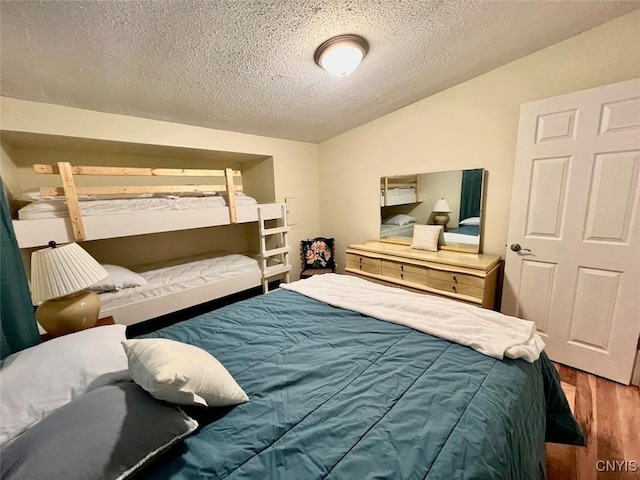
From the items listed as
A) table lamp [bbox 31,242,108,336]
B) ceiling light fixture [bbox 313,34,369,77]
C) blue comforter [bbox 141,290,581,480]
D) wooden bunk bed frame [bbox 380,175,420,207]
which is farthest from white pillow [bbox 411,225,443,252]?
table lamp [bbox 31,242,108,336]

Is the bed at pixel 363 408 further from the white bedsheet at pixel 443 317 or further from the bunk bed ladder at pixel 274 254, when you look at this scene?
the bunk bed ladder at pixel 274 254

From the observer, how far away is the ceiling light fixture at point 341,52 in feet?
5.64

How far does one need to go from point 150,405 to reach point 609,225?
2694 mm

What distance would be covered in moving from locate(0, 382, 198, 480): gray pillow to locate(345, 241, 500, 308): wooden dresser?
2.14 m

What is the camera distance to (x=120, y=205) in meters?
2.13

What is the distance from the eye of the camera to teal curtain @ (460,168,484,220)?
246 cm

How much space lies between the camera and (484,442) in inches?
30.3

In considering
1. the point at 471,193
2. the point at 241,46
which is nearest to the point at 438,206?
the point at 471,193

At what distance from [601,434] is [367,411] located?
164 centimetres

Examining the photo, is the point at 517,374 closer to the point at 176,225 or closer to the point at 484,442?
the point at 484,442

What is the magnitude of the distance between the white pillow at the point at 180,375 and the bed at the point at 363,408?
0.07m

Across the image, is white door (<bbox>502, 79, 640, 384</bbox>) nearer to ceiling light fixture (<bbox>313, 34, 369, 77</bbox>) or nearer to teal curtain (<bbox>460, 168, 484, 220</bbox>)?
teal curtain (<bbox>460, 168, 484, 220</bbox>)

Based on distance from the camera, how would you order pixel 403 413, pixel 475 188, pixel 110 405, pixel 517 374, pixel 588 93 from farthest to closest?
pixel 475 188 → pixel 588 93 → pixel 517 374 → pixel 403 413 → pixel 110 405

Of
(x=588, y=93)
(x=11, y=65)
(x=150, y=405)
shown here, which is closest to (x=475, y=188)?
(x=588, y=93)
